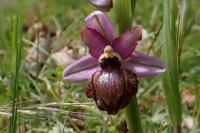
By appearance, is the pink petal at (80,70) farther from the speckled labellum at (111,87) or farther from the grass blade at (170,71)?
the grass blade at (170,71)

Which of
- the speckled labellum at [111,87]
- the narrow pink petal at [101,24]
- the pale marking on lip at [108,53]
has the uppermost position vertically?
the narrow pink petal at [101,24]

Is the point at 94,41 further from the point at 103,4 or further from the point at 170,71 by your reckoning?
the point at 170,71

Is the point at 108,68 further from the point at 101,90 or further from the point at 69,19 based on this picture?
the point at 69,19

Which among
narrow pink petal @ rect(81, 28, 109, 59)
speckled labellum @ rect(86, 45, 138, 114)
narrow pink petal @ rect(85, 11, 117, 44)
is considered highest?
narrow pink petal @ rect(85, 11, 117, 44)

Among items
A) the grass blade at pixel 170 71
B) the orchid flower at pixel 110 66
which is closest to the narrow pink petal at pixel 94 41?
the orchid flower at pixel 110 66

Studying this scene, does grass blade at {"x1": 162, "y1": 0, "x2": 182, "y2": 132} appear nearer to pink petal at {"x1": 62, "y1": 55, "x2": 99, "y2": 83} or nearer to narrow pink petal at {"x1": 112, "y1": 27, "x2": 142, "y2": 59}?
narrow pink petal at {"x1": 112, "y1": 27, "x2": 142, "y2": 59}

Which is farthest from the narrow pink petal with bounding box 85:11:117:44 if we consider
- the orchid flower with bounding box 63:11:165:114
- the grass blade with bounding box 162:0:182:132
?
the grass blade with bounding box 162:0:182:132
